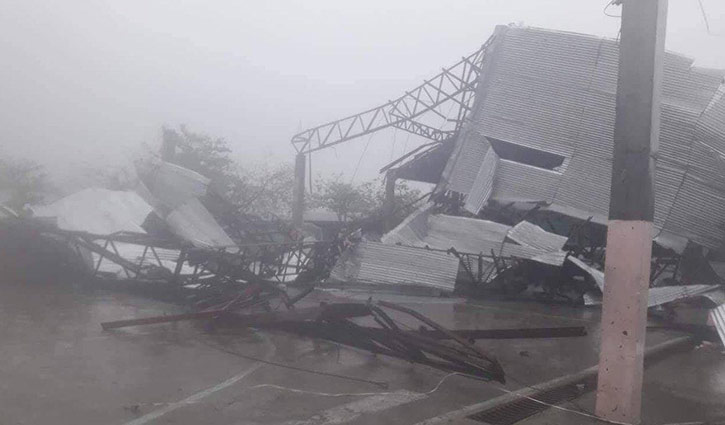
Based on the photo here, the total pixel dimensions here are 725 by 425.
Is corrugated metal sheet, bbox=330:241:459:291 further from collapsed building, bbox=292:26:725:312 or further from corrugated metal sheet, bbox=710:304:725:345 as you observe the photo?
corrugated metal sheet, bbox=710:304:725:345

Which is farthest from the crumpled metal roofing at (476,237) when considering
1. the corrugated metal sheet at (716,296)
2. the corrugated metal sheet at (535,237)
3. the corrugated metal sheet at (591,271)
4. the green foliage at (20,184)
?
the green foliage at (20,184)

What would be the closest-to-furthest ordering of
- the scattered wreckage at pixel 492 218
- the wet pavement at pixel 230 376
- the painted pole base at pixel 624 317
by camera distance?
1. the painted pole base at pixel 624 317
2. the wet pavement at pixel 230 376
3. the scattered wreckage at pixel 492 218

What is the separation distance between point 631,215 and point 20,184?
14934 mm

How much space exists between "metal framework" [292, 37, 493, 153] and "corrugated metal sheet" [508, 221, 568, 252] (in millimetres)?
5613

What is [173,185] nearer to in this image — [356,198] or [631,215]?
[631,215]

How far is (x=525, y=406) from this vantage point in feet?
25.7

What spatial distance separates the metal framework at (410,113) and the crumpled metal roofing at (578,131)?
0.94 meters

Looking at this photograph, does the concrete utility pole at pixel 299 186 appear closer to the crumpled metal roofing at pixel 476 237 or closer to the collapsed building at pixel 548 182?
the collapsed building at pixel 548 182

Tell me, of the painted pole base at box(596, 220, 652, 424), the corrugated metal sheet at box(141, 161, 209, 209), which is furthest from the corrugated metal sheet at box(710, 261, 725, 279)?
the corrugated metal sheet at box(141, 161, 209, 209)

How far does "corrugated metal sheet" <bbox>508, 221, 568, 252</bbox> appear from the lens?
695 inches

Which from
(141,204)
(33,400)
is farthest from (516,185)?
(33,400)

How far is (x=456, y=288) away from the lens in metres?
17.7

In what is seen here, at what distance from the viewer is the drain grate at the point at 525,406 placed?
7285 millimetres

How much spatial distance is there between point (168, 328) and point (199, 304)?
115 cm
